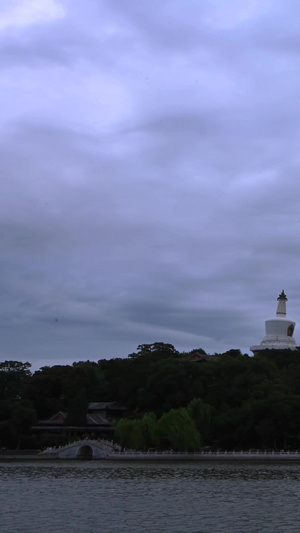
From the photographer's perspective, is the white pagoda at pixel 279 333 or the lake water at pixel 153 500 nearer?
the lake water at pixel 153 500

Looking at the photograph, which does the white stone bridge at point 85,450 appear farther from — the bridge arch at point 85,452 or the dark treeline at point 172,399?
the dark treeline at point 172,399

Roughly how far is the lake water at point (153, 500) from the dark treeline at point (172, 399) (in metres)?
9.78

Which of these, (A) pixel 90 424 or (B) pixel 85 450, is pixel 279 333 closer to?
(A) pixel 90 424

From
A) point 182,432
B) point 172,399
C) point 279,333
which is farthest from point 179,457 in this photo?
point 279,333

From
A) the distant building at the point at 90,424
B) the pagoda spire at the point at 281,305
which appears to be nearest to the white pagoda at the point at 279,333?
the pagoda spire at the point at 281,305

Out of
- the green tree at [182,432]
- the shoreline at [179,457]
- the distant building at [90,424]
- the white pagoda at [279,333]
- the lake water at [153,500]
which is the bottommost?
the lake water at [153,500]

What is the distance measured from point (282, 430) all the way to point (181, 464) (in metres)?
9.34

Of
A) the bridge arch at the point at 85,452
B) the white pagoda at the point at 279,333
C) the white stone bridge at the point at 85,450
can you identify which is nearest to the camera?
the white stone bridge at the point at 85,450

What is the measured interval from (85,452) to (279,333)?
1923 inches

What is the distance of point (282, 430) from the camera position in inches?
2596

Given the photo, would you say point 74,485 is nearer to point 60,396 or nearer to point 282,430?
point 282,430

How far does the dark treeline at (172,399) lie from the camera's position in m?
66.2

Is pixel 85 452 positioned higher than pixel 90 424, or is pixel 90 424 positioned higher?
pixel 90 424

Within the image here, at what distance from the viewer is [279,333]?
115 meters
